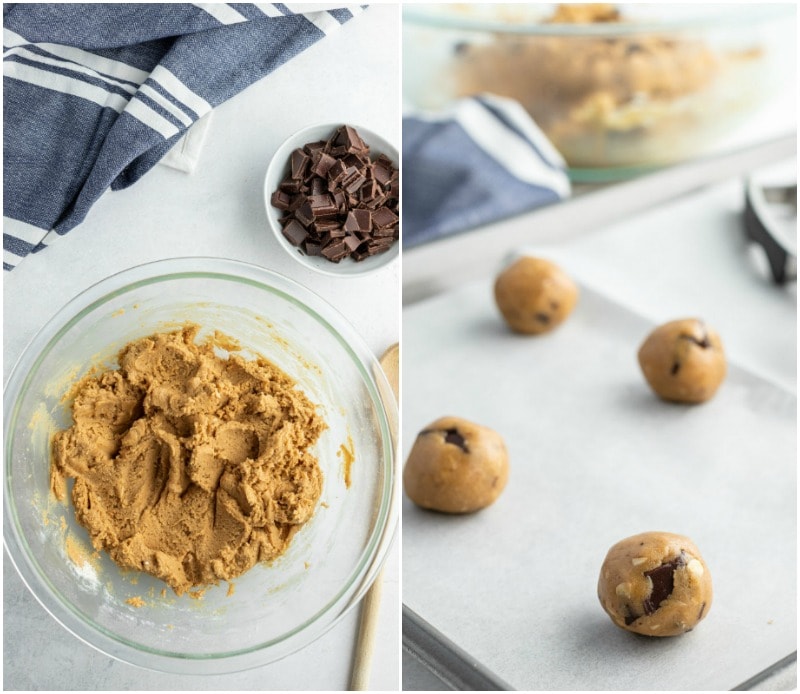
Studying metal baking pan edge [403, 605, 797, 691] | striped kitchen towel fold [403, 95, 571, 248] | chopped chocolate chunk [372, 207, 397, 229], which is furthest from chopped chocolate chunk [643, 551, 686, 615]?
striped kitchen towel fold [403, 95, 571, 248]

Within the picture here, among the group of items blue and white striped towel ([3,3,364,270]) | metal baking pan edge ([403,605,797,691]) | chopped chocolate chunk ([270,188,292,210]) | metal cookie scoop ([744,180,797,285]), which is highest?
blue and white striped towel ([3,3,364,270])

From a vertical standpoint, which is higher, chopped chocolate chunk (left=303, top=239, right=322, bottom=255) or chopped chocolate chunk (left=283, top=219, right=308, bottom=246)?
chopped chocolate chunk (left=283, top=219, right=308, bottom=246)

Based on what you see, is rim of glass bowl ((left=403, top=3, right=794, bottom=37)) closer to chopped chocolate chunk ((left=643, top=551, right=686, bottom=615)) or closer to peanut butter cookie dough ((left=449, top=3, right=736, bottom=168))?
peanut butter cookie dough ((left=449, top=3, right=736, bottom=168))

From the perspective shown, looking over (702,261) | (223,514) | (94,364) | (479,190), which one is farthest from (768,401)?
(94,364)

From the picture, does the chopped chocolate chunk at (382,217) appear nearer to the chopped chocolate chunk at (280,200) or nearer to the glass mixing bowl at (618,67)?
the chopped chocolate chunk at (280,200)

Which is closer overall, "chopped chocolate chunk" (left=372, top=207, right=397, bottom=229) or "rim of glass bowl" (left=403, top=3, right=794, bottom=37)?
"chopped chocolate chunk" (left=372, top=207, right=397, bottom=229)

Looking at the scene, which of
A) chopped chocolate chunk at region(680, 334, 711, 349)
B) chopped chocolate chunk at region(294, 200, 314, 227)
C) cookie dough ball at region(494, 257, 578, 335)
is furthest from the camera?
cookie dough ball at region(494, 257, 578, 335)

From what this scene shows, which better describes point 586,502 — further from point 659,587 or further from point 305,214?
point 305,214

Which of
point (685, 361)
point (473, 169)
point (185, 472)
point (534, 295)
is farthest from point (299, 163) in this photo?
point (473, 169)
